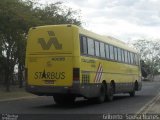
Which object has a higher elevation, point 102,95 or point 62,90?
point 62,90

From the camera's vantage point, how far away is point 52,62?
886 inches

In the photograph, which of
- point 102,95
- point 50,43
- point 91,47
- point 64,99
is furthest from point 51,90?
point 102,95

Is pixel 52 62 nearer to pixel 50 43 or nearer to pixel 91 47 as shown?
pixel 50 43

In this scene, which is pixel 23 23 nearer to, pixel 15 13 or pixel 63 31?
pixel 15 13

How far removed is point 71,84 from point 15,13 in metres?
15.9

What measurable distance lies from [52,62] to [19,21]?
51.4 feet

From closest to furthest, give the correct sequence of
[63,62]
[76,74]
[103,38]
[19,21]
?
[76,74]
[63,62]
[103,38]
[19,21]

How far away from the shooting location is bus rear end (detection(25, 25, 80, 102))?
22062mm

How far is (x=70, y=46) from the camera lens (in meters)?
22.2

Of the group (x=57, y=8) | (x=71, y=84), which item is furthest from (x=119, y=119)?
(x=57, y=8)

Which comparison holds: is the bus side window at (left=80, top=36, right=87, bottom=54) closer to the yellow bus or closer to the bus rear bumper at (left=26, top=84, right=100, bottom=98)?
the yellow bus

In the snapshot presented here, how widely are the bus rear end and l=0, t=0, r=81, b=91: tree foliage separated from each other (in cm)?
1264

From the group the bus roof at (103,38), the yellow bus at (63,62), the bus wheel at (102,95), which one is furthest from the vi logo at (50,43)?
the bus wheel at (102,95)


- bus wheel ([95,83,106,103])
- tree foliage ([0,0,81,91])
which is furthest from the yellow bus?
tree foliage ([0,0,81,91])
